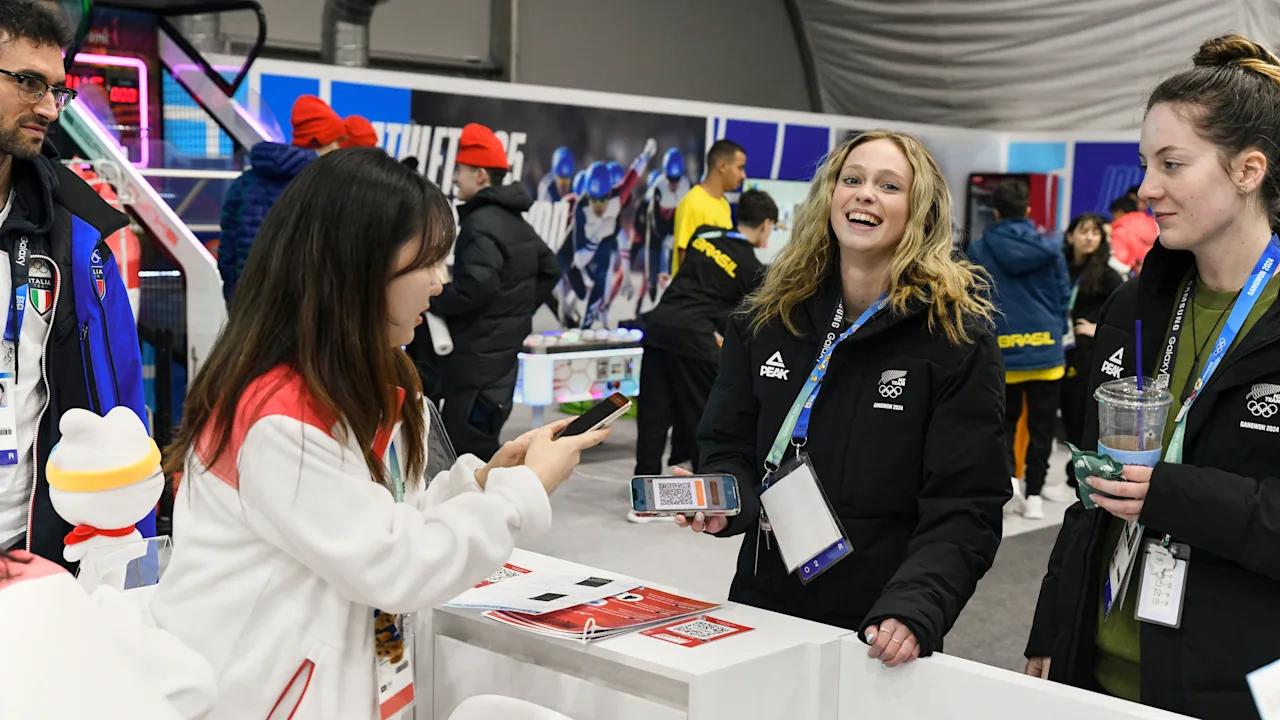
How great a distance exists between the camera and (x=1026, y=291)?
6.39 metres

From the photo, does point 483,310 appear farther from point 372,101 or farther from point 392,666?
point 392,666

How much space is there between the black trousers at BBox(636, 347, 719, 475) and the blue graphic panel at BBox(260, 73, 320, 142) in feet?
9.09

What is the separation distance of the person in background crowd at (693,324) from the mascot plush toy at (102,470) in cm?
433

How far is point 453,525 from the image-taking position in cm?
155

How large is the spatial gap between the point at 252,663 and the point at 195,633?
0.08m

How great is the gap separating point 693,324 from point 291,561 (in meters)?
4.80

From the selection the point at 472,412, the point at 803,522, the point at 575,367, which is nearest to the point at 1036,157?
the point at 575,367

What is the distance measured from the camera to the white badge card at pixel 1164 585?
1803mm

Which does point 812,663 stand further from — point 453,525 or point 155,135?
point 155,135

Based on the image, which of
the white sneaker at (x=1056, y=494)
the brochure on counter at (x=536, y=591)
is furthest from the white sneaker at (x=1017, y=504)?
the brochure on counter at (x=536, y=591)

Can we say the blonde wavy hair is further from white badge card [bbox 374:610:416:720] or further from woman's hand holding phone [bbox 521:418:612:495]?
white badge card [bbox 374:610:416:720]

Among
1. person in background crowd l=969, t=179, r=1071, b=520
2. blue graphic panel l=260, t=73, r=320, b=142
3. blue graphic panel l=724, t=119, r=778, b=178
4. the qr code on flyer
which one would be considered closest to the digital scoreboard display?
blue graphic panel l=260, t=73, r=320, b=142

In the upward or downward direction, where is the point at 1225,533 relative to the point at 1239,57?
downward

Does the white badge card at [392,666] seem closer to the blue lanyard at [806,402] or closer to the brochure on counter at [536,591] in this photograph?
the brochure on counter at [536,591]
